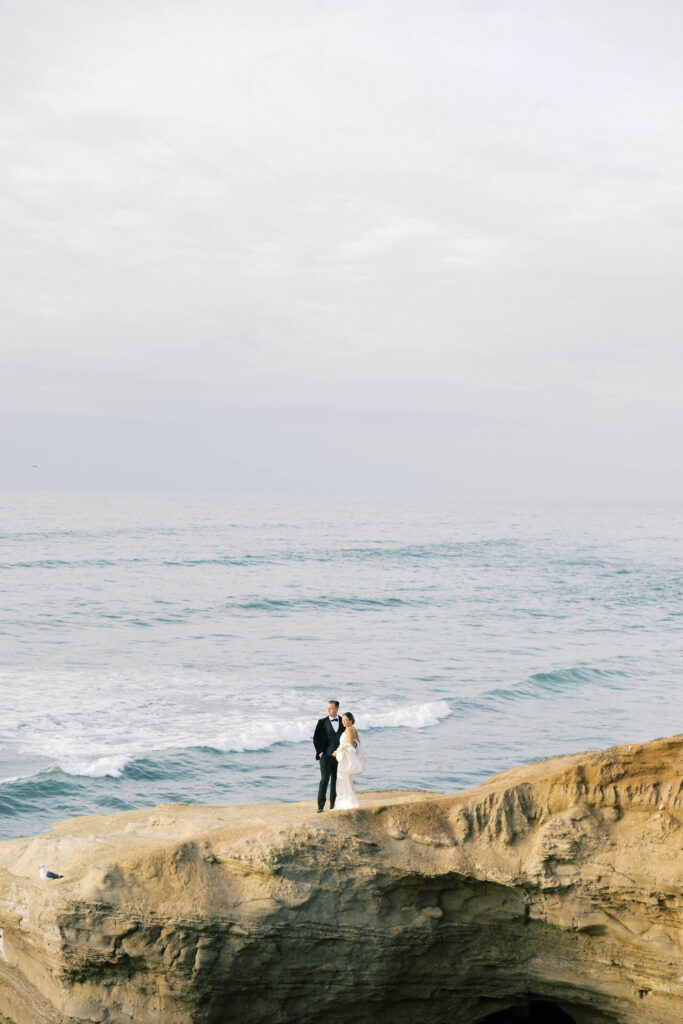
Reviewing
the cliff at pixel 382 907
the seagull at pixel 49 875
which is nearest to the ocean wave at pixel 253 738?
the cliff at pixel 382 907

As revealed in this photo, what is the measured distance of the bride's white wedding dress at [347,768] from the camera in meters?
10.4

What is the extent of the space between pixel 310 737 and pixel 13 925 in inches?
Result: 540

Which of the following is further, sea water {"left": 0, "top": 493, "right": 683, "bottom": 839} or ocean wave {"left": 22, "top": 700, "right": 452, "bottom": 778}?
sea water {"left": 0, "top": 493, "right": 683, "bottom": 839}

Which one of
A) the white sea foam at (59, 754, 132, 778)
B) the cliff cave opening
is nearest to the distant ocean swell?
the white sea foam at (59, 754, 132, 778)

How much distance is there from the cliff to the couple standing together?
153 cm

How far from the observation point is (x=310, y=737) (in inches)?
882

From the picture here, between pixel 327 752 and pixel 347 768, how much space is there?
1.17 feet

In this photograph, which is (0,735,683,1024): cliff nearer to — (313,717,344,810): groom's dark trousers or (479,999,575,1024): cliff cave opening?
(479,999,575,1024): cliff cave opening

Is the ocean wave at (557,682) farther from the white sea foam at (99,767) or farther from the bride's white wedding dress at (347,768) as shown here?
the bride's white wedding dress at (347,768)

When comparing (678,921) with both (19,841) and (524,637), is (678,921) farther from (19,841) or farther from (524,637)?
(524,637)

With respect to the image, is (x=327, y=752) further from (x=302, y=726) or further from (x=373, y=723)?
(x=373, y=723)

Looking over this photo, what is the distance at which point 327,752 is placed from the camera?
1072 cm

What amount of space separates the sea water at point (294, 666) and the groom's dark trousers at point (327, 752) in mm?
8412

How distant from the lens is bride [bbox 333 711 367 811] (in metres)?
10.4
